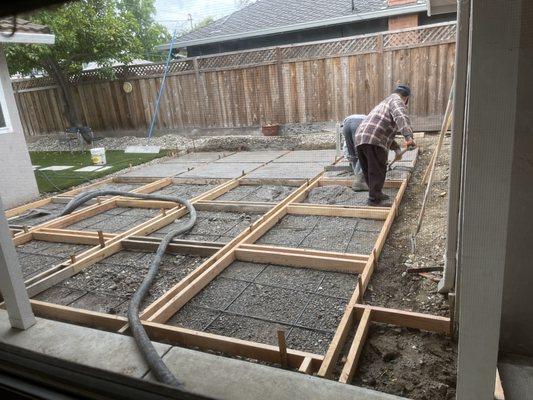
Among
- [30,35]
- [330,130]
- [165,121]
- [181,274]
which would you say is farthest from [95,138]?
[181,274]

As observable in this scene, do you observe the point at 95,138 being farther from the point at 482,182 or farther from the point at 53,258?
the point at 482,182

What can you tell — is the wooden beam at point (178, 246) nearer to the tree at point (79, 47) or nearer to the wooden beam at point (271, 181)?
the wooden beam at point (271, 181)

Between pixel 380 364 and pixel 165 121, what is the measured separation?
1002 centimetres

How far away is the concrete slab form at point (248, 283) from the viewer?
2.10m

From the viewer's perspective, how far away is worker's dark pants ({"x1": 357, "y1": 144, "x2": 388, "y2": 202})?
410 cm

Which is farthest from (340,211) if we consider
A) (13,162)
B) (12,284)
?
(13,162)

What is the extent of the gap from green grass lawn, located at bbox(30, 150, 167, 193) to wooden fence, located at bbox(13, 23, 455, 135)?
5.90ft

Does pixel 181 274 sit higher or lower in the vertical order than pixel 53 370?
lower

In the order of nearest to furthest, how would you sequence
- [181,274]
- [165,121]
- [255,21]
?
[181,274] → [165,121] → [255,21]

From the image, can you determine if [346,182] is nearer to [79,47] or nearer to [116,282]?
[116,282]

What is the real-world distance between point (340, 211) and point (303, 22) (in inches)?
310

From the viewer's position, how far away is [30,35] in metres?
5.99

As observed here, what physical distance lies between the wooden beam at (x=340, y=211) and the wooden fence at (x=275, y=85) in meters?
5.02

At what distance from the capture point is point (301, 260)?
3031 millimetres
